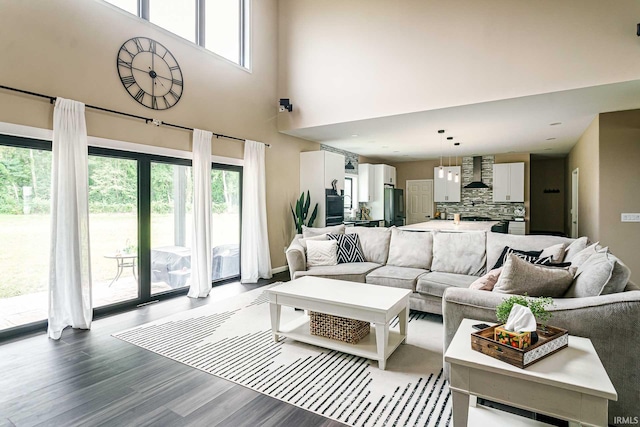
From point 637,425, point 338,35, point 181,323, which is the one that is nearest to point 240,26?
point 338,35

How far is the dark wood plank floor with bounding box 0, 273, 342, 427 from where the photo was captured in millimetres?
1997

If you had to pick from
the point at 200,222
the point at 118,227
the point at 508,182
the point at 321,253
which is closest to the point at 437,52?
the point at 321,253

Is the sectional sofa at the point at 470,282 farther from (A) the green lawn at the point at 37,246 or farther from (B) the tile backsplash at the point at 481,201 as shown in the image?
(B) the tile backsplash at the point at 481,201

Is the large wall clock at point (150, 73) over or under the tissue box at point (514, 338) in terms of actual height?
over

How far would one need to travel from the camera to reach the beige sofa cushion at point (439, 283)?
3.37 meters

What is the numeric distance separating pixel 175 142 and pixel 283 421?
3.72m

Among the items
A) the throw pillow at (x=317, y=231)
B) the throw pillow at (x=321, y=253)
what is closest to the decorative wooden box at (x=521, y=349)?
the throw pillow at (x=321, y=253)

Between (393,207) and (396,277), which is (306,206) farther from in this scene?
(393,207)

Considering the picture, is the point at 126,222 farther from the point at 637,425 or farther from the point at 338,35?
the point at 637,425

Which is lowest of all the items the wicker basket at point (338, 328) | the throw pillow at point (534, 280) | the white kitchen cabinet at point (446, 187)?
the wicker basket at point (338, 328)

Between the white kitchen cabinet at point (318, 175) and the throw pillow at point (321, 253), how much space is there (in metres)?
2.22

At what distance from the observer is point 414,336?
3.15 metres

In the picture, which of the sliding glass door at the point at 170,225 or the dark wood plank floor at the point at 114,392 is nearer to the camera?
the dark wood plank floor at the point at 114,392

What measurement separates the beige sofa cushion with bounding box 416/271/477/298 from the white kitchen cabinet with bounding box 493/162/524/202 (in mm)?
6790
